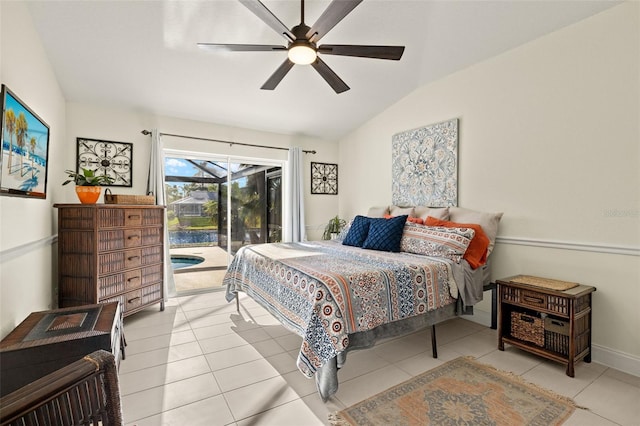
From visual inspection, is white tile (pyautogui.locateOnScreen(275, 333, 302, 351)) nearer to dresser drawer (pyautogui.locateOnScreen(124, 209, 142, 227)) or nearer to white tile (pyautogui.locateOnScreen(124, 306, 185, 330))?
white tile (pyautogui.locateOnScreen(124, 306, 185, 330))

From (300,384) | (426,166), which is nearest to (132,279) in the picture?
(300,384)

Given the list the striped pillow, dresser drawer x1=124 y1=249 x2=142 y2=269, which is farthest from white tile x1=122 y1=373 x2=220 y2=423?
the striped pillow

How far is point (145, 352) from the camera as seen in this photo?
8.68 ft

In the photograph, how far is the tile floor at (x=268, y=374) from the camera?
1.88m

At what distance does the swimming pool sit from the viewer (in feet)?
14.4

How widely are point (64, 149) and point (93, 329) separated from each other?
8.32ft

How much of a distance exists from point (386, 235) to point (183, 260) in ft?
9.74

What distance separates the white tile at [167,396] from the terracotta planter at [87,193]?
75.5 inches

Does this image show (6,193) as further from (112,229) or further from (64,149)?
(64,149)

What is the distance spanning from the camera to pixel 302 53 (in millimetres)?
2236

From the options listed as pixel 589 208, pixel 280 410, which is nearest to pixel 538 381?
pixel 589 208

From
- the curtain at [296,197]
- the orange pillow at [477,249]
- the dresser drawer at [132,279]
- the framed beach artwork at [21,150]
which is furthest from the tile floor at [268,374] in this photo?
the curtain at [296,197]

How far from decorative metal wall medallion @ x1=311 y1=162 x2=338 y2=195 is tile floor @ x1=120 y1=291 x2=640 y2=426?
2665mm

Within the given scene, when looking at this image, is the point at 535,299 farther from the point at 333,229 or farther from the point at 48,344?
the point at 48,344
